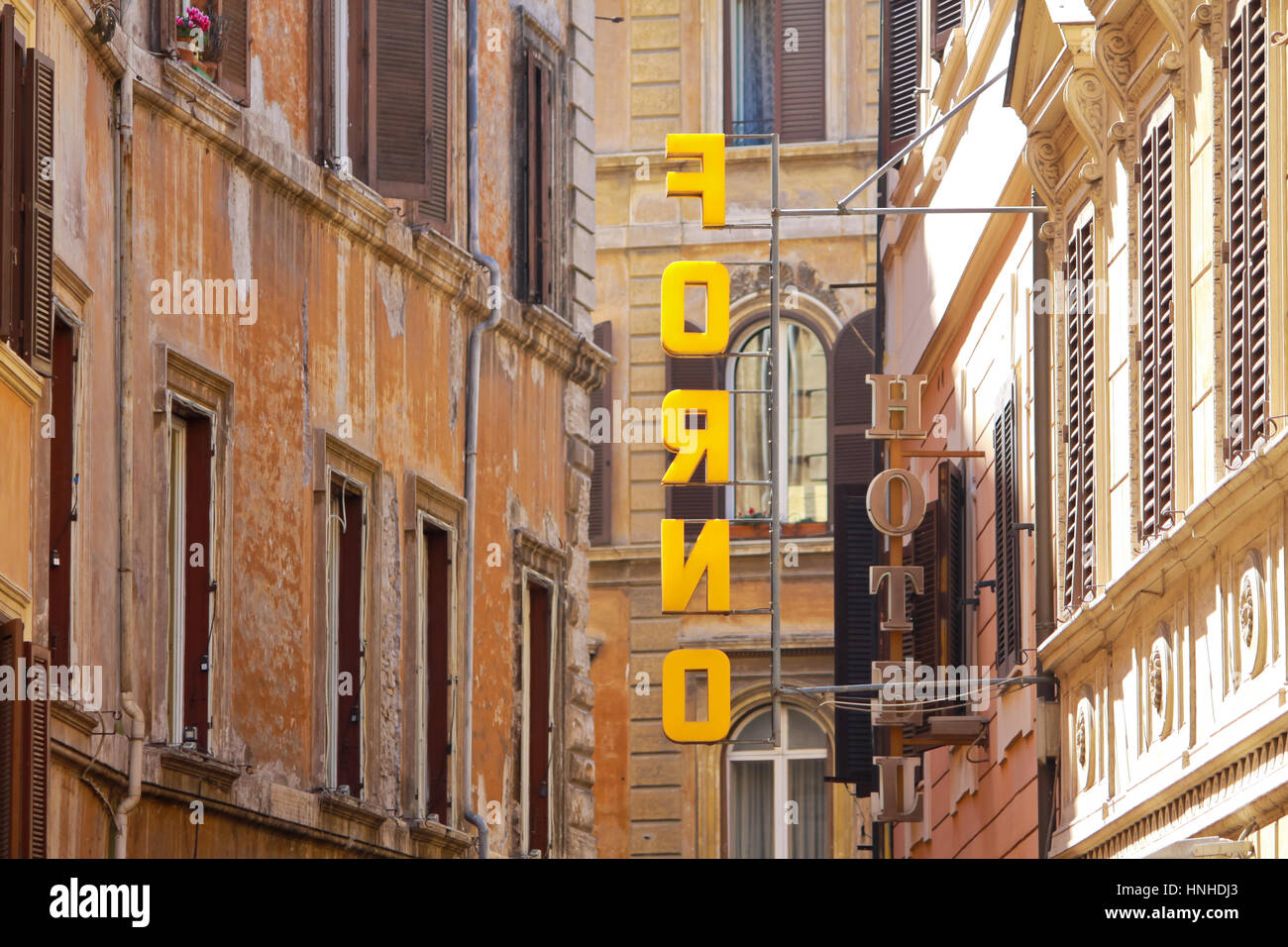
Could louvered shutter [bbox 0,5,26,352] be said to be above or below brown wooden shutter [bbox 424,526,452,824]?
above

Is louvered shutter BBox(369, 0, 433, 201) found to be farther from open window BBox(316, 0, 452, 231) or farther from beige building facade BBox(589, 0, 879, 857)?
beige building facade BBox(589, 0, 879, 857)

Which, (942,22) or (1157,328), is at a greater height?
(942,22)

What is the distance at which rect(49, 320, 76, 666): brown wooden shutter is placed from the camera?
14.1m

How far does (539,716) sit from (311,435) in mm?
5653

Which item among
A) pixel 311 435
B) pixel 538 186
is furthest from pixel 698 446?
pixel 311 435

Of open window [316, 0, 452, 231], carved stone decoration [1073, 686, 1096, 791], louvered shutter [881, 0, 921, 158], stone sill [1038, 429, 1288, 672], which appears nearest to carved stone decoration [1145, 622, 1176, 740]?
stone sill [1038, 429, 1288, 672]

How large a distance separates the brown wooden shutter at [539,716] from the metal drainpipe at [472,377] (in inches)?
72.4

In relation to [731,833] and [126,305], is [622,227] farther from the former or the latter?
[126,305]

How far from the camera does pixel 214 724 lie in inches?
662

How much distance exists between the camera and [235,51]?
17.6 m

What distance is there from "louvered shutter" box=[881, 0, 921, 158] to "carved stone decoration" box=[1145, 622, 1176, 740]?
37.8 ft

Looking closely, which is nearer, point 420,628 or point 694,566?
point 420,628

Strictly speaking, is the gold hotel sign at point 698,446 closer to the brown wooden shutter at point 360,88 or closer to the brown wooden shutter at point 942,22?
the brown wooden shutter at point 942,22

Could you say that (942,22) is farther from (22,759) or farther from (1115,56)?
(22,759)
